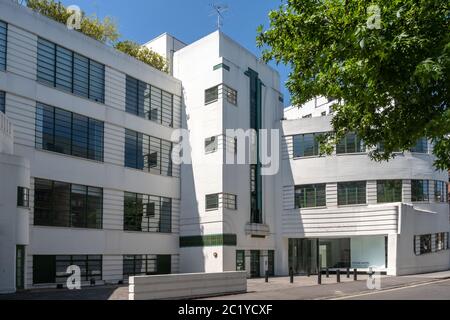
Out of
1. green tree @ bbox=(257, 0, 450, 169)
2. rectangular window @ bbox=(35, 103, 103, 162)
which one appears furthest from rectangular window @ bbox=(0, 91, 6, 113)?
green tree @ bbox=(257, 0, 450, 169)

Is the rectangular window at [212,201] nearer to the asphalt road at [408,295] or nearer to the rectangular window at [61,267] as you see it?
the rectangular window at [61,267]

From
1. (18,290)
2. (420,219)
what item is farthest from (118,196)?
(420,219)

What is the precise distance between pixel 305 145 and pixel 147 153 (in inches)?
453

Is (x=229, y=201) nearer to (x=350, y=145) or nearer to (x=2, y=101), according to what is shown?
(x=350, y=145)

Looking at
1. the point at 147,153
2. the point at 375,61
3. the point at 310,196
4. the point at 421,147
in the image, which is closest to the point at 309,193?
the point at 310,196

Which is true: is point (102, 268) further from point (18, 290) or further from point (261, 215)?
point (261, 215)

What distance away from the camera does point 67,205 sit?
96.8 feet

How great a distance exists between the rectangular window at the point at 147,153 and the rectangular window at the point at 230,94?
490 cm

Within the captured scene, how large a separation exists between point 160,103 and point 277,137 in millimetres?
9172

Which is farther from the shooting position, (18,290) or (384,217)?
(384,217)

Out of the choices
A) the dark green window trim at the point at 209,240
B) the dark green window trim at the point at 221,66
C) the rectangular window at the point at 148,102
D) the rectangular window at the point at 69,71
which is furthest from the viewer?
the dark green window trim at the point at 221,66

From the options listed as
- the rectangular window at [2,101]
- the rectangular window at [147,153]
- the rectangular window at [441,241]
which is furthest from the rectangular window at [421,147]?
the rectangular window at [2,101]

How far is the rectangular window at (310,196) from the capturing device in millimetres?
38844

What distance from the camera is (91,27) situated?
45.1 m
